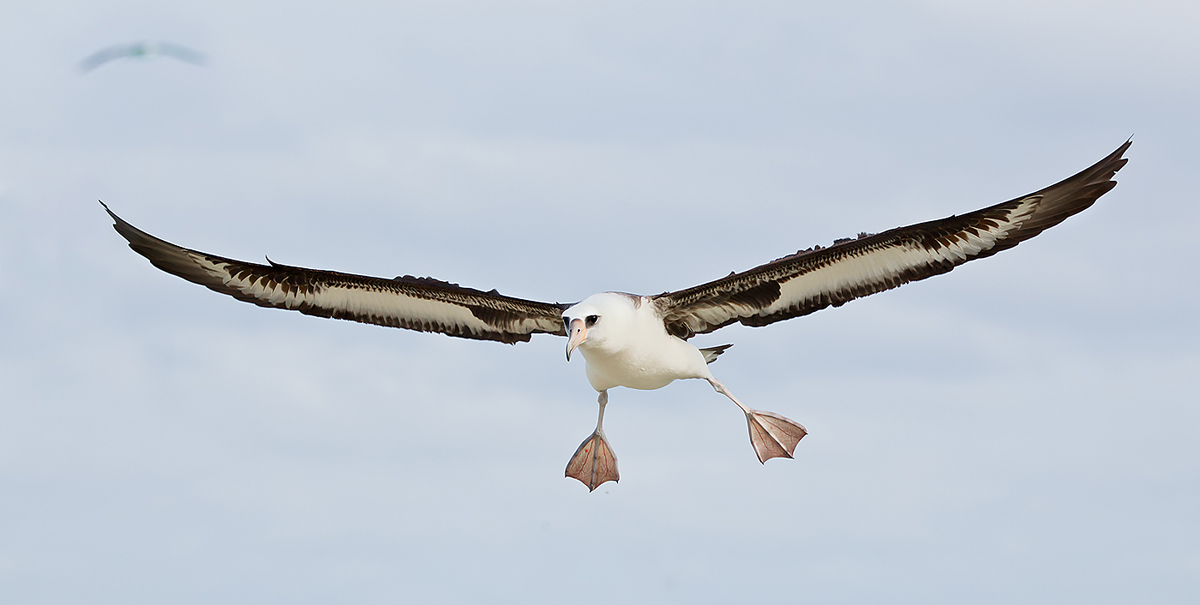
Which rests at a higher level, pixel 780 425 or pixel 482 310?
pixel 482 310

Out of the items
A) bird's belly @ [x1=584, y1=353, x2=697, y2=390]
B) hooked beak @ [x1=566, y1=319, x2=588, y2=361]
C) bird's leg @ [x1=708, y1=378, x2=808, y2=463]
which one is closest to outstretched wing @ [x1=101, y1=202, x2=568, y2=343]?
bird's belly @ [x1=584, y1=353, x2=697, y2=390]

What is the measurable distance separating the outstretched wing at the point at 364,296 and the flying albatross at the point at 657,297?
0.02 meters

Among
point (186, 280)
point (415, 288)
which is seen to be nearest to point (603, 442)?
point (415, 288)

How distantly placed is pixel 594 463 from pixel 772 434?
2.71m

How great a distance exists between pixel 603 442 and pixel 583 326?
3.97 metres

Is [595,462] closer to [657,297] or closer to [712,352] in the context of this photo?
[712,352]

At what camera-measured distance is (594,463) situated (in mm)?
19438

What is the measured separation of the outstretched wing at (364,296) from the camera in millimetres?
17594

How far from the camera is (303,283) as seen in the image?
17859mm

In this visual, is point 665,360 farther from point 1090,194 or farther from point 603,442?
point 1090,194

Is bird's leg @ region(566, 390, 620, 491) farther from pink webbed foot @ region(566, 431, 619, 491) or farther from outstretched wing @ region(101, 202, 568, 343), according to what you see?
outstretched wing @ region(101, 202, 568, 343)

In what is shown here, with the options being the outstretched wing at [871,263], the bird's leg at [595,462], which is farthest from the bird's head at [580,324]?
the bird's leg at [595,462]

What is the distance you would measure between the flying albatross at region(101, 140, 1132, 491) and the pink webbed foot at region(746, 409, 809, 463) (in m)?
0.02

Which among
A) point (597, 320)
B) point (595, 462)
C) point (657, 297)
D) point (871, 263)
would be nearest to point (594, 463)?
point (595, 462)
